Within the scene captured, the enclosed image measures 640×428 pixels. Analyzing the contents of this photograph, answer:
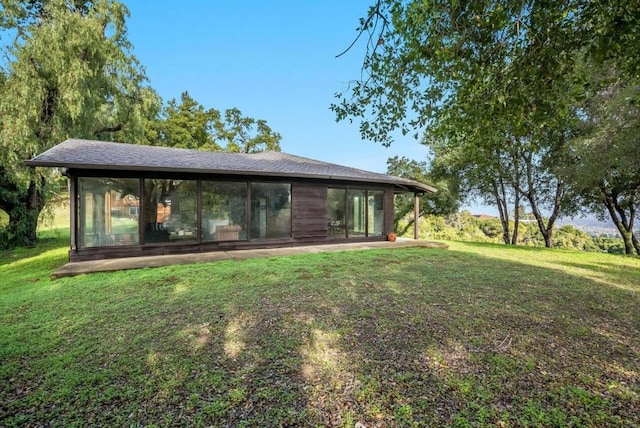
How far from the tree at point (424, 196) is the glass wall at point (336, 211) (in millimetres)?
7899

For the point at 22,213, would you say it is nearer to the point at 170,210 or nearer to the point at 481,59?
the point at 170,210

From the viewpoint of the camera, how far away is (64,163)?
5.82 meters

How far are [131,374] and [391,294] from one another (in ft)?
10.7

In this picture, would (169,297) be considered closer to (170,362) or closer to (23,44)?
(170,362)

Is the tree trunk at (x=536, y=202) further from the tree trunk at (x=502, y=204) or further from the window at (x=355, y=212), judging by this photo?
→ the window at (x=355, y=212)

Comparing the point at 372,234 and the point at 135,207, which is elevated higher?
the point at 135,207

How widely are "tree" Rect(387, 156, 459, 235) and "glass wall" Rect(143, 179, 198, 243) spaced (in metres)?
12.3

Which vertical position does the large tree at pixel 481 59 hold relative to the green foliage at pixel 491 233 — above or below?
above

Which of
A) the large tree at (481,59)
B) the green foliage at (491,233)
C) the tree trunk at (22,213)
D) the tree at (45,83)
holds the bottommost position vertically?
the green foliage at (491,233)

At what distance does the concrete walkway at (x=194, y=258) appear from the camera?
18.9 feet

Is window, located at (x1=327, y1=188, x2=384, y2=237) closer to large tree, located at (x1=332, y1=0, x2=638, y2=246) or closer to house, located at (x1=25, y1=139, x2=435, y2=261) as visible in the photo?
house, located at (x1=25, y1=139, x2=435, y2=261)

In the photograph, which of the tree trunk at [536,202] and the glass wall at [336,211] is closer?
the glass wall at [336,211]

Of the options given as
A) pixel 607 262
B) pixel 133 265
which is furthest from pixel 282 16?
pixel 607 262

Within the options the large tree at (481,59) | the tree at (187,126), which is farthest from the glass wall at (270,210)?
the tree at (187,126)
